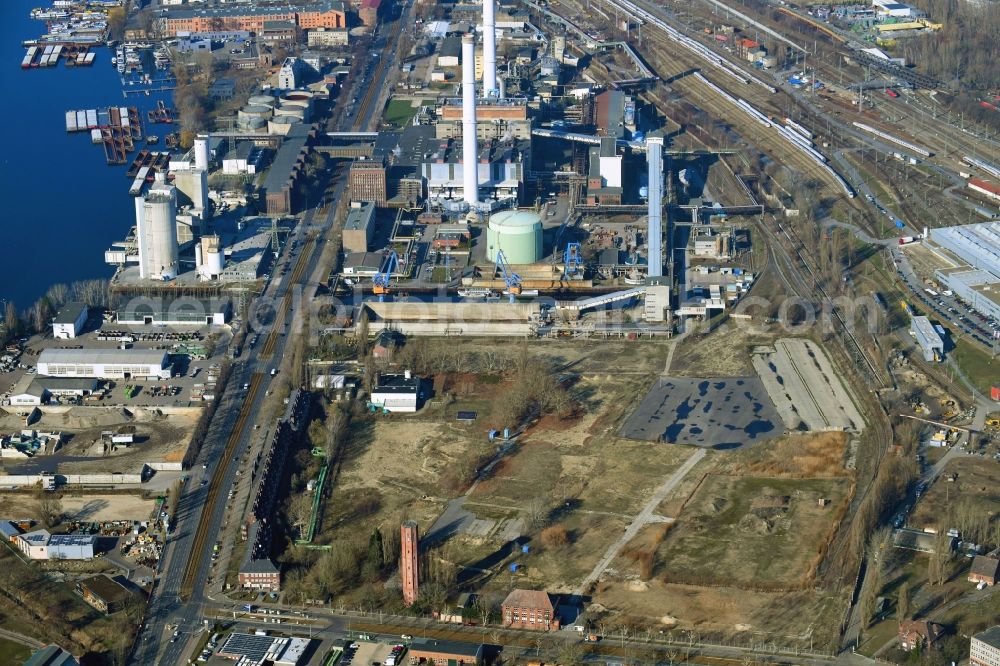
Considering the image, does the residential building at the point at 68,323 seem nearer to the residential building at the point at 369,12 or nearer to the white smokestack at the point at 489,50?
the white smokestack at the point at 489,50

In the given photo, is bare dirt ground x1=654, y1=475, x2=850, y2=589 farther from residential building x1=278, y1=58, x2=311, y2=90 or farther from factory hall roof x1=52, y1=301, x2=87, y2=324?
residential building x1=278, y1=58, x2=311, y2=90

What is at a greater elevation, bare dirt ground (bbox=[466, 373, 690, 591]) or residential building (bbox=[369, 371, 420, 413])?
residential building (bbox=[369, 371, 420, 413])

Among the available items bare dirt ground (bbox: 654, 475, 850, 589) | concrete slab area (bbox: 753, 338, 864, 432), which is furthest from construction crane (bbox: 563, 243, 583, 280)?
bare dirt ground (bbox: 654, 475, 850, 589)

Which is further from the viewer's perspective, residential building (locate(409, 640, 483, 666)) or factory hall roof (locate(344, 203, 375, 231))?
factory hall roof (locate(344, 203, 375, 231))

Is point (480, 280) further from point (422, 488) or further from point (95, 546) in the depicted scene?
point (95, 546)

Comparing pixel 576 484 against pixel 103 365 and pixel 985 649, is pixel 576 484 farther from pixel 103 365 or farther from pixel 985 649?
pixel 103 365

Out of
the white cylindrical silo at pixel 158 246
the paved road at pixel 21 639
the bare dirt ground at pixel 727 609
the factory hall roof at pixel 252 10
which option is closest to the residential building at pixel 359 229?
the white cylindrical silo at pixel 158 246
